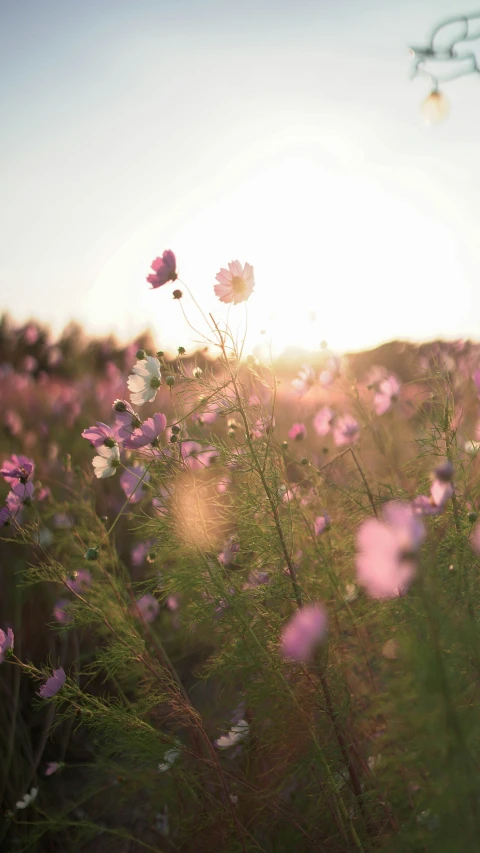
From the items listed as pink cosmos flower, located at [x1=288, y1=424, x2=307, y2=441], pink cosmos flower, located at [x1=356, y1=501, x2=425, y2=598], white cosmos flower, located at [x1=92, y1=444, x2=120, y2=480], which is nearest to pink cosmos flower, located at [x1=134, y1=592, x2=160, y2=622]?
pink cosmos flower, located at [x1=288, y1=424, x2=307, y2=441]

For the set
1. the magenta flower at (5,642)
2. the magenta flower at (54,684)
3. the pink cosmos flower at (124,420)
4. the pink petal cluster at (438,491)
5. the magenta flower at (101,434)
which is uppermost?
the pink cosmos flower at (124,420)

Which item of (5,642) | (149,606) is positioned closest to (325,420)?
(149,606)

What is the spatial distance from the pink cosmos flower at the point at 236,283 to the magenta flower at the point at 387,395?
36.6 inches

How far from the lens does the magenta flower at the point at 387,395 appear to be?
6.60ft

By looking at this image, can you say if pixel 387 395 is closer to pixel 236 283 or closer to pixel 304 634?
pixel 236 283

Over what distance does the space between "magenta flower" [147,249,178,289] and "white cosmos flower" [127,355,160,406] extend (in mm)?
146

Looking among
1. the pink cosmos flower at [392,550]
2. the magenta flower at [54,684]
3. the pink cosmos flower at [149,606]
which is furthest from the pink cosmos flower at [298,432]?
the pink cosmos flower at [392,550]

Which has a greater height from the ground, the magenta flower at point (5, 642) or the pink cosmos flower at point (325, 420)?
the pink cosmos flower at point (325, 420)

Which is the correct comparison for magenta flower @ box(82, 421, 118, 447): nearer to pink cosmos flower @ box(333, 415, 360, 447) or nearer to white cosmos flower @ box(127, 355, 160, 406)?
white cosmos flower @ box(127, 355, 160, 406)

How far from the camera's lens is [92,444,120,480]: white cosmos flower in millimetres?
1342

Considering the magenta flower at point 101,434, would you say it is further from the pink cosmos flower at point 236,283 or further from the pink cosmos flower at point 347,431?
the pink cosmos flower at point 347,431

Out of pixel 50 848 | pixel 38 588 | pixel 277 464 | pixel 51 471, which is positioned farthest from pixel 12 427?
pixel 277 464

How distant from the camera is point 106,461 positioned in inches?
53.1

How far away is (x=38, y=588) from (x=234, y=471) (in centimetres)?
166
